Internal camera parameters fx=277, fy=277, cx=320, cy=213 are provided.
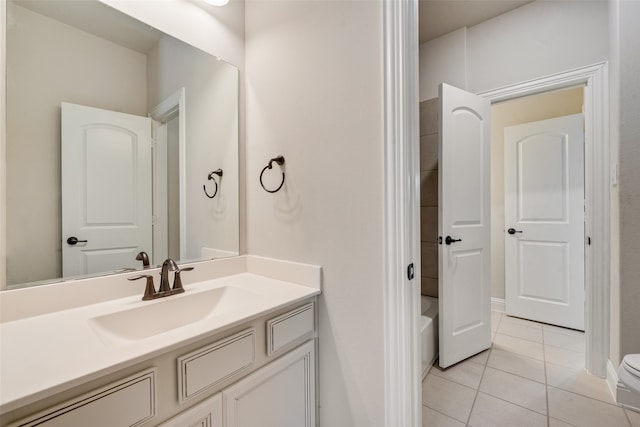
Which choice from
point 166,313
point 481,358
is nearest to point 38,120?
point 166,313

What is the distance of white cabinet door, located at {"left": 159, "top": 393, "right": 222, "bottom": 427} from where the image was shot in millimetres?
736

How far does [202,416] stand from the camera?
2.56 feet

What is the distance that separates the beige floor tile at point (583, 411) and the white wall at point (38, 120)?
2.42 m

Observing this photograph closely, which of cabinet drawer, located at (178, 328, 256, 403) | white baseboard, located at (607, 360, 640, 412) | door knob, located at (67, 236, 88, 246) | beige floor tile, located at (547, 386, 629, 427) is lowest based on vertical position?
beige floor tile, located at (547, 386, 629, 427)

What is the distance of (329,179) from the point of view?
1.14 meters

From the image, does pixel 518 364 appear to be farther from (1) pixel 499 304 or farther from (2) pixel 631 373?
(1) pixel 499 304

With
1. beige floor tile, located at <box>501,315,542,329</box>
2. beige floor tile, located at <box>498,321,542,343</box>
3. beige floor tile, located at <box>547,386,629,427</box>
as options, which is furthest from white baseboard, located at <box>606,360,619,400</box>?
beige floor tile, located at <box>501,315,542,329</box>

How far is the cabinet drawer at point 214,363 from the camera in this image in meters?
0.75

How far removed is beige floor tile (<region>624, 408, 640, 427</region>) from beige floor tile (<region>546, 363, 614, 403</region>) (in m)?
0.07

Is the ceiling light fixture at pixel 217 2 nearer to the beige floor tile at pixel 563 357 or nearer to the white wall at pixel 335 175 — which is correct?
the white wall at pixel 335 175

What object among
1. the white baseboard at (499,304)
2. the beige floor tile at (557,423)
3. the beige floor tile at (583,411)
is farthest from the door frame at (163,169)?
the white baseboard at (499,304)

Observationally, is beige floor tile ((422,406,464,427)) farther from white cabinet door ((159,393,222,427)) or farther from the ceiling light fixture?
the ceiling light fixture

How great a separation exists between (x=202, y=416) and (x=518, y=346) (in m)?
2.43

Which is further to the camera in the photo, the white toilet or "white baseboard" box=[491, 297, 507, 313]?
"white baseboard" box=[491, 297, 507, 313]
